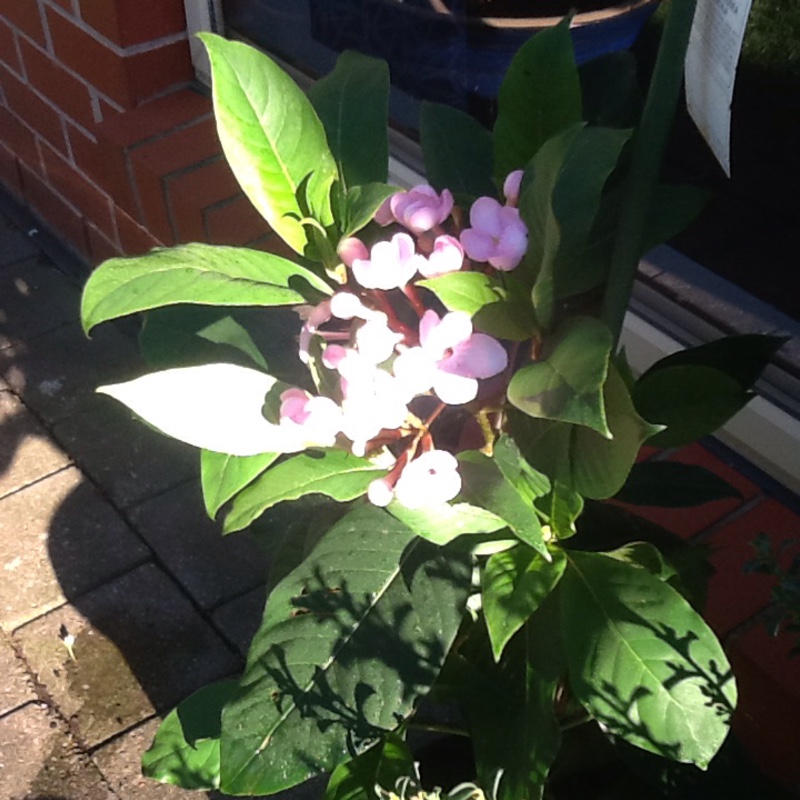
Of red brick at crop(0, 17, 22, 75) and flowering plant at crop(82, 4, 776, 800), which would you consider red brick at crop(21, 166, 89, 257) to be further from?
flowering plant at crop(82, 4, 776, 800)

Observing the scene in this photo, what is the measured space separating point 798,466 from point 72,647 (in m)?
1.25

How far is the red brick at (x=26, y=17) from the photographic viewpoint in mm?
2334

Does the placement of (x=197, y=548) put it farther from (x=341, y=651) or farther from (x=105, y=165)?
(x=341, y=651)

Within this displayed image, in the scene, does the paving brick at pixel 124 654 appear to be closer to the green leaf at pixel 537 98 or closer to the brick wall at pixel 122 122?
the brick wall at pixel 122 122

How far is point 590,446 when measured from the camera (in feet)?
2.86

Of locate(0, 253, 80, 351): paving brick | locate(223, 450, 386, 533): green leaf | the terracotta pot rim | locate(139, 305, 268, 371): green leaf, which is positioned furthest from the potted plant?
locate(0, 253, 80, 351): paving brick

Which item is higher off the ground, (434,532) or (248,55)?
(248,55)

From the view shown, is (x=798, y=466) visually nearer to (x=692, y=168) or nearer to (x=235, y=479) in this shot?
(x=692, y=168)

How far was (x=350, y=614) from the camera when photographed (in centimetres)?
98

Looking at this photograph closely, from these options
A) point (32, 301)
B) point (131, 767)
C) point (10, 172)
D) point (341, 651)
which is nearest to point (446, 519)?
point (341, 651)

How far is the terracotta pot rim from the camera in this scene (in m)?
1.55

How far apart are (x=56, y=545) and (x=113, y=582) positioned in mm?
A: 151

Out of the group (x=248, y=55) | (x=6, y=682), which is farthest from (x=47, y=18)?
(x=248, y=55)

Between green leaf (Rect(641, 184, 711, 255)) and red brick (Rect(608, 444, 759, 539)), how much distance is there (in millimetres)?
776
